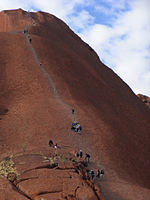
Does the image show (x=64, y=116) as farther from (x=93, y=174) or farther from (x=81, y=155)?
(x=93, y=174)

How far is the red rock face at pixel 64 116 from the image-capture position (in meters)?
25.0

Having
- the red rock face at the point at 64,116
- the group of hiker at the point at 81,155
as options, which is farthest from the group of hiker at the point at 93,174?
the group of hiker at the point at 81,155

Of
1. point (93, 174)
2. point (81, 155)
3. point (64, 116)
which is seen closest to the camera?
point (93, 174)

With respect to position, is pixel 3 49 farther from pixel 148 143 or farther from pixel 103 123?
pixel 148 143

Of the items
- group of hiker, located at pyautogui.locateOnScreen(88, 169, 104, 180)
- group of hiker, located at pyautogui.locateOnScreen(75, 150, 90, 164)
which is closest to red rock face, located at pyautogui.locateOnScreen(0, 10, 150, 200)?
group of hiker, located at pyautogui.locateOnScreen(88, 169, 104, 180)

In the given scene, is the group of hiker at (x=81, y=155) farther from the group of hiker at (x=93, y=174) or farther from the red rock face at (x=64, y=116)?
the group of hiker at (x=93, y=174)

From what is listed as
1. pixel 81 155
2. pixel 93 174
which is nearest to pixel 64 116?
pixel 81 155

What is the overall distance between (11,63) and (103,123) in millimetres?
17498

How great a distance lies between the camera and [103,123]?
33.6m

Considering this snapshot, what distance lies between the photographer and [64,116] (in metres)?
32.1

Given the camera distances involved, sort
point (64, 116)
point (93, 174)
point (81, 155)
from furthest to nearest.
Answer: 1. point (64, 116)
2. point (81, 155)
3. point (93, 174)

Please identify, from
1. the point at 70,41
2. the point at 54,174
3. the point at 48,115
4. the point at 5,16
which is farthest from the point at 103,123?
the point at 5,16

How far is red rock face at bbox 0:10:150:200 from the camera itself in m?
25.0

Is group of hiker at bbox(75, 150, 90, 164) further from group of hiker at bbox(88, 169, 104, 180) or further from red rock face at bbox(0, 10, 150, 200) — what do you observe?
group of hiker at bbox(88, 169, 104, 180)
